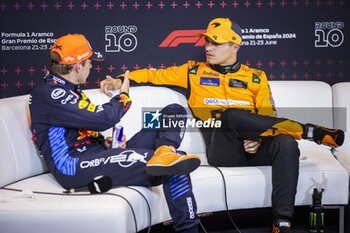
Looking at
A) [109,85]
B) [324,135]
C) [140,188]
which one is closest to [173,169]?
[140,188]

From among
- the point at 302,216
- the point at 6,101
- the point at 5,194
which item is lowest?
the point at 302,216

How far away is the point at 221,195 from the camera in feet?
9.34

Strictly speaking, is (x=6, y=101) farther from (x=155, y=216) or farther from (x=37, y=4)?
(x=37, y=4)

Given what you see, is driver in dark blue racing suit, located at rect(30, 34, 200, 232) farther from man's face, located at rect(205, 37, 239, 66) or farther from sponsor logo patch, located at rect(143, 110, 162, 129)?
man's face, located at rect(205, 37, 239, 66)

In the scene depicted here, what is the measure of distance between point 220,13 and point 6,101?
199cm

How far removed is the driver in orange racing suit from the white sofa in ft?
0.33

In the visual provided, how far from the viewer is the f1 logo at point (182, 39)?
158 inches

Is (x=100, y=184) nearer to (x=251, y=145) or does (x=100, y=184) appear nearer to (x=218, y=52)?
(x=251, y=145)

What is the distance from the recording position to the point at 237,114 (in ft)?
9.42

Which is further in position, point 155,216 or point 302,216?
point 302,216

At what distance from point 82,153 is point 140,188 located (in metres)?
0.37

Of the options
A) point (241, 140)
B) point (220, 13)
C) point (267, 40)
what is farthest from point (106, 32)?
point (241, 140)

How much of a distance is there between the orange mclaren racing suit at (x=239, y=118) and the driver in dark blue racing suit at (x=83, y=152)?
542 mm

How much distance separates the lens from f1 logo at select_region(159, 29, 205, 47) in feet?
13.2
